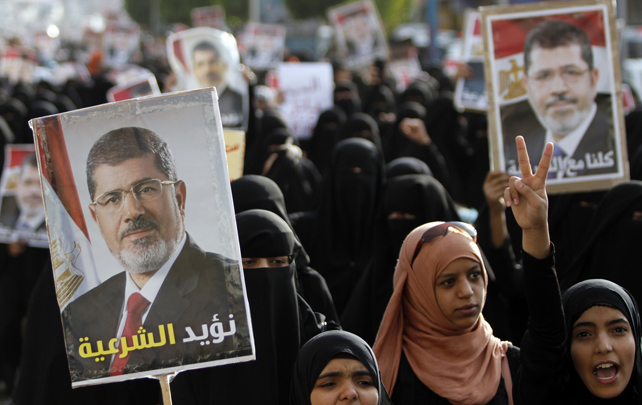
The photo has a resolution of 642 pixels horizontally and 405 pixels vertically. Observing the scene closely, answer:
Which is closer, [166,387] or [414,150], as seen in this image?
[166,387]

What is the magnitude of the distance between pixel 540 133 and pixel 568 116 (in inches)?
5.4

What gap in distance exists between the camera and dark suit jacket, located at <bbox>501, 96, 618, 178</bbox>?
3264mm

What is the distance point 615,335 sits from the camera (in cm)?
217

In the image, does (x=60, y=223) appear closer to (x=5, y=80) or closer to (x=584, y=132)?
(x=584, y=132)

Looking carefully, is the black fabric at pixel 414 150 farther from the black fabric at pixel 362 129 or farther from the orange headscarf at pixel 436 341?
the orange headscarf at pixel 436 341

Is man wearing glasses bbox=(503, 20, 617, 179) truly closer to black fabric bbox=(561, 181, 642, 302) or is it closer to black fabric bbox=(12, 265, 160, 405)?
black fabric bbox=(561, 181, 642, 302)

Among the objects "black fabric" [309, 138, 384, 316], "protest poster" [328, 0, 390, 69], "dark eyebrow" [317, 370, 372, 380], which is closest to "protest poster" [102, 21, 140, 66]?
"protest poster" [328, 0, 390, 69]

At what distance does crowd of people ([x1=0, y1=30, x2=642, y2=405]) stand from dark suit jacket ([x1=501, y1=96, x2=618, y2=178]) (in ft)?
0.44

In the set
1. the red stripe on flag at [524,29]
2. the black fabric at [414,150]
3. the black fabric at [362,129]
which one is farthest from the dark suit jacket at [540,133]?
the black fabric at [362,129]

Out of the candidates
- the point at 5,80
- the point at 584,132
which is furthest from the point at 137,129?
the point at 5,80

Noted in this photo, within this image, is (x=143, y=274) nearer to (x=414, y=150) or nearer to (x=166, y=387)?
(x=166, y=387)

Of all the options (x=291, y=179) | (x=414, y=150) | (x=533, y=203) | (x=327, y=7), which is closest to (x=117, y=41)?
(x=414, y=150)

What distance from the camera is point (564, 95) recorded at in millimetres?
3283

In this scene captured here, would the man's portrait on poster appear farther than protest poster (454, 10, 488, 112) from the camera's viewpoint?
No
